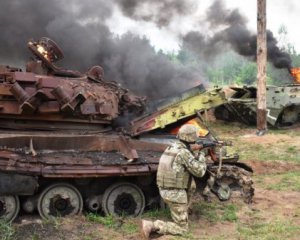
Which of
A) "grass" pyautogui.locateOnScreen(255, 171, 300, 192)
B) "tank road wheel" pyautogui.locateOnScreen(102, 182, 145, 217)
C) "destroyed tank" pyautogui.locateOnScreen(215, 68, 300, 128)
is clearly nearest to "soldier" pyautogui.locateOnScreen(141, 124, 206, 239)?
"tank road wheel" pyautogui.locateOnScreen(102, 182, 145, 217)

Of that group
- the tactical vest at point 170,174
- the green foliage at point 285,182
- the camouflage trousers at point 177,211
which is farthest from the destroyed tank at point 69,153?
the green foliage at point 285,182

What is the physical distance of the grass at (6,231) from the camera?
265 inches

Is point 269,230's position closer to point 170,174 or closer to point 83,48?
point 170,174

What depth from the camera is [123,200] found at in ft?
26.4

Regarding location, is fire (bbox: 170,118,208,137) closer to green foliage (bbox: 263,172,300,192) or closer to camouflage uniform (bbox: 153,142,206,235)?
camouflage uniform (bbox: 153,142,206,235)

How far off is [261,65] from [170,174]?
12.1 meters

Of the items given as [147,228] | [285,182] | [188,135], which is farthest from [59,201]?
[285,182]

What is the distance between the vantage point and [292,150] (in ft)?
50.4

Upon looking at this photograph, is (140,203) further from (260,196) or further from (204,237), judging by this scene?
(260,196)

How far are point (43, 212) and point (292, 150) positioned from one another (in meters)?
9.53

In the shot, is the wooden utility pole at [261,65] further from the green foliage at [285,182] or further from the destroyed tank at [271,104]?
the green foliage at [285,182]

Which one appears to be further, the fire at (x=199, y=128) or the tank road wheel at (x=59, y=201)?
the fire at (x=199, y=128)

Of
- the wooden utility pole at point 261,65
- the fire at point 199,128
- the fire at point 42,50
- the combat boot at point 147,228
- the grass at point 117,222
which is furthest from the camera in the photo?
the wooden utility pole at point 261,65

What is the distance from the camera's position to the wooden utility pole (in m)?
18.2
